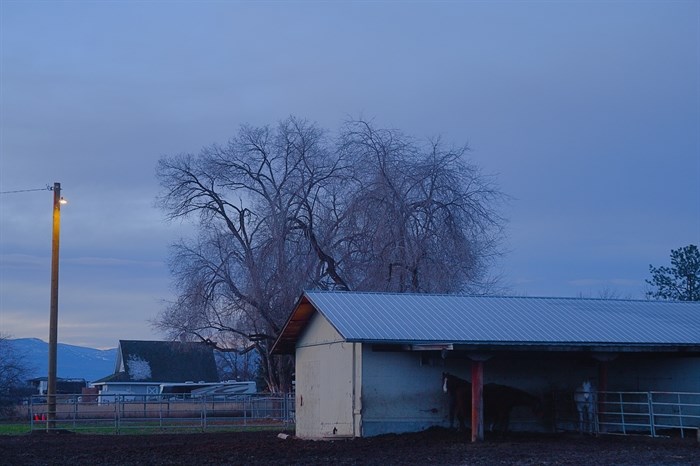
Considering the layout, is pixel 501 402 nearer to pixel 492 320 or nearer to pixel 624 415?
pixel 492 320

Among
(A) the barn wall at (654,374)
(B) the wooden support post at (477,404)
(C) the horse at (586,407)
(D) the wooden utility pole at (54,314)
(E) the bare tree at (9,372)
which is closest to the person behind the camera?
(B) the wooden support post at (477,404)

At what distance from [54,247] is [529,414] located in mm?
16775

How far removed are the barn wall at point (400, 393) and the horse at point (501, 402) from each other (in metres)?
1.16

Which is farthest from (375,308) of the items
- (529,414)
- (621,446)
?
(621,446)

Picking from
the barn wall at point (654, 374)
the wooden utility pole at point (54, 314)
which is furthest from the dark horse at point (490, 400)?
the wooden utility pole at point (54, 314)

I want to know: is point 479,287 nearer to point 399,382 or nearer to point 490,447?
point 399,382

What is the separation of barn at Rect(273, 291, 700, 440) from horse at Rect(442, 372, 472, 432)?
344 mm

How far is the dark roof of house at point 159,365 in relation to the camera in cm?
6762

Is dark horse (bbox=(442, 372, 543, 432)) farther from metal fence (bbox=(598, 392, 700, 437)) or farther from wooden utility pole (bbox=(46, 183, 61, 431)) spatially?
wooden utility pole (bbox=(46, 183, 61, 431))

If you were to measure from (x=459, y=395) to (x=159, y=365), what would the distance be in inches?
1911

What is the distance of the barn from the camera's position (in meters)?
23.1

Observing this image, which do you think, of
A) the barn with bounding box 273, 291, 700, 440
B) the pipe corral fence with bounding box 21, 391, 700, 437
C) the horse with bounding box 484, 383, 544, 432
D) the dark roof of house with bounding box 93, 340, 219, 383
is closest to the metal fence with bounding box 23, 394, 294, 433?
the pipe corral fence with bounding box 21, 391, 700, 437

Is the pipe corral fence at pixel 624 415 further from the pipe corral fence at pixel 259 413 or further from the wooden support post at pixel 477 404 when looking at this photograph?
the wooden support post at pixel 477 404

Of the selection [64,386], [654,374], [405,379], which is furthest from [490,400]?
[64,386]
